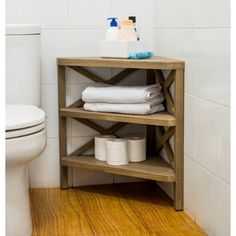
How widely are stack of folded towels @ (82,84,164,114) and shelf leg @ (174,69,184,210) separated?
0.48 ft

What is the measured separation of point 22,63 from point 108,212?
2.59 feet

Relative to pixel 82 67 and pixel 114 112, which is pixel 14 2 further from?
pixel 114 112

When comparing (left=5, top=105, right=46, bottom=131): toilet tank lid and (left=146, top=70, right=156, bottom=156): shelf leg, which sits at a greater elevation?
(left=5, top=105, right=46, bottom=131): toilet tank lid

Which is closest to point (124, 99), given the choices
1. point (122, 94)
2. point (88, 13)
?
point (122, 94)

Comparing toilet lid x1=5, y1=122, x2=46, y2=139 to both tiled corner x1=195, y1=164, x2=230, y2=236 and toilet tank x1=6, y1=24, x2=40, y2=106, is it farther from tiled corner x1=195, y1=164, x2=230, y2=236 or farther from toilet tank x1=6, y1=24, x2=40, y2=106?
tiled corner x1=195, y1=164, x2=230, y2=236

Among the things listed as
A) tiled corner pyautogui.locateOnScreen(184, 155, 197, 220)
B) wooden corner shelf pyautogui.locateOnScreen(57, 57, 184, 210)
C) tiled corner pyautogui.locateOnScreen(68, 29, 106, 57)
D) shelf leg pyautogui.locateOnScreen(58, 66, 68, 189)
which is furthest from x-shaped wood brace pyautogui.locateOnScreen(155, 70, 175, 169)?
shelf leg pyautogui.locateOnScreen(58, 66, 68, 189)

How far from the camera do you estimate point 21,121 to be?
171 centimetres

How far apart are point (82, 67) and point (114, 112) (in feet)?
1.17

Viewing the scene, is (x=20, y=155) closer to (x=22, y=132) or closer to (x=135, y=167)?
(x=22, y=132)

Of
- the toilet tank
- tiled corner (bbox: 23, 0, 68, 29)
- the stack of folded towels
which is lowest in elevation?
the stack of folded towels

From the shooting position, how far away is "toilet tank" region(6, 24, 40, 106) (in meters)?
2.18

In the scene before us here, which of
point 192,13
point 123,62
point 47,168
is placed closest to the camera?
point 192,13

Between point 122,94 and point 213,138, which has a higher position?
point 122,94
